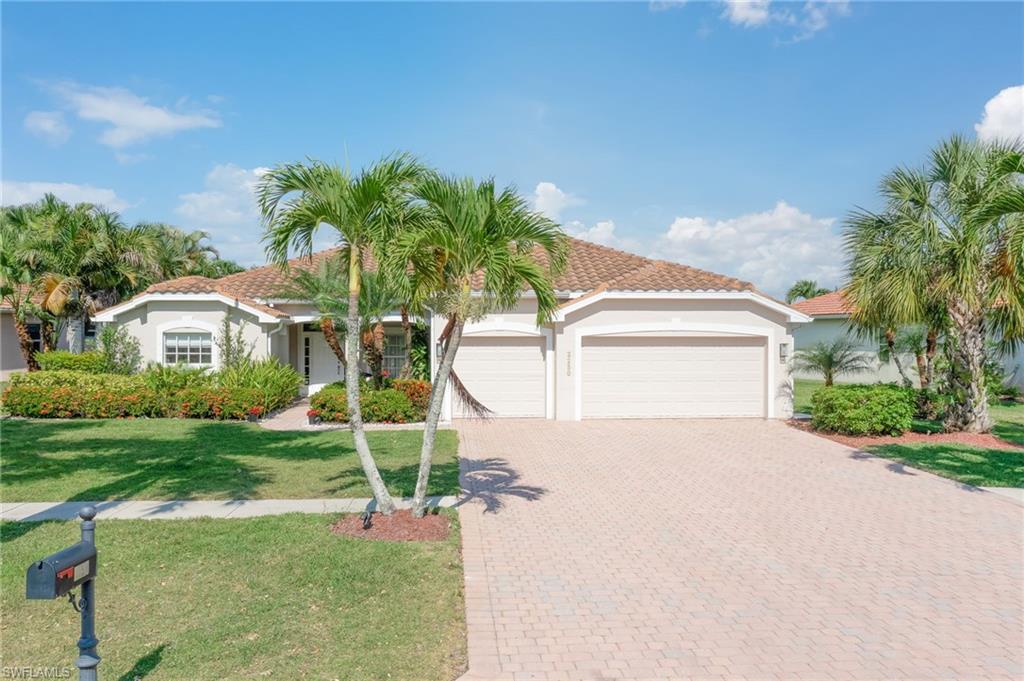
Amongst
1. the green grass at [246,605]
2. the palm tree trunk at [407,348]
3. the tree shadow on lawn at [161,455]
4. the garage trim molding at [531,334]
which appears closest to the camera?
the green grass at [246,605]

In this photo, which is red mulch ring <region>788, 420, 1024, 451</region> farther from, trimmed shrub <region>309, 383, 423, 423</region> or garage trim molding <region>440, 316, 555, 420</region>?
trimmed shrub <region>309, 383, 423, 423</region>

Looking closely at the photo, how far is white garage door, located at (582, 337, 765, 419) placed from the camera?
59.2 feet

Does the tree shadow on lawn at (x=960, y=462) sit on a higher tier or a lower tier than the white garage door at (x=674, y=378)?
lower

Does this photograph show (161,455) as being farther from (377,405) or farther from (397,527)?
(397,527)

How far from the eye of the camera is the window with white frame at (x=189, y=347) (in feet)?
64.5

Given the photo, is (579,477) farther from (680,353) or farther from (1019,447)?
(1019,447)

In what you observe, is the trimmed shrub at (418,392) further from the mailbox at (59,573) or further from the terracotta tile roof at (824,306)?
the terracotta tile roof at (824,306)

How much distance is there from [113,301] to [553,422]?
18.5 metres

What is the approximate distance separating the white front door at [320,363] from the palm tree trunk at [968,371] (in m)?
17.7

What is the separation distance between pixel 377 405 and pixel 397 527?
9110 millimetres

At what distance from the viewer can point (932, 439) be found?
48.3 ft

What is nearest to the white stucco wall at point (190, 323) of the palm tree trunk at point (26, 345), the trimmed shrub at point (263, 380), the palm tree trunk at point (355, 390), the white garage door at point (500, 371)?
the trimmed shrub at point (263, 380)

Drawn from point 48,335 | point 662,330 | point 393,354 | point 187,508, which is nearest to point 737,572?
point 187,508

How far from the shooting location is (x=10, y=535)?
7.39 meters
